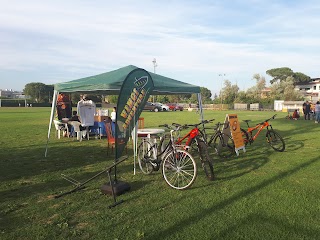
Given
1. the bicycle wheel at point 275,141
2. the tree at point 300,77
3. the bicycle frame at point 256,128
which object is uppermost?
the tree at point 300,77

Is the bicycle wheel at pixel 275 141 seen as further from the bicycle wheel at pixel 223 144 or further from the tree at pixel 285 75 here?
the tree at pixel 285 75

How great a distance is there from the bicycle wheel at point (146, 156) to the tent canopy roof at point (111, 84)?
5.75 feet

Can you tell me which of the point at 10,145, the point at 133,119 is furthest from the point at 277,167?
the point at 10,145

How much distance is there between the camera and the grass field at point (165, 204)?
3486 mm

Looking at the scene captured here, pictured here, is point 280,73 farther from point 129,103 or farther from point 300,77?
point 129,103

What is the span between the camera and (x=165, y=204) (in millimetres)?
4367

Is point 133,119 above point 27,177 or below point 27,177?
above

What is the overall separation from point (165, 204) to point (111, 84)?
3.69 m

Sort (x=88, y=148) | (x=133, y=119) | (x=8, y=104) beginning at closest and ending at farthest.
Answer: (x=133, y=119) → (x=88, y=148) → (x=8, y=104)

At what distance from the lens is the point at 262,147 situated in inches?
376

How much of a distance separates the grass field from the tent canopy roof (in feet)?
6.28

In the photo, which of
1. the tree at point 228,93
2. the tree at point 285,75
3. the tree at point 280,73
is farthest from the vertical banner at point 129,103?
the tree at point 280,73

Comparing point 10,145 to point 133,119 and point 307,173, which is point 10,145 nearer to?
point 133,119

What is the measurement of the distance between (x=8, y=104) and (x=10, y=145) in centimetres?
5690
